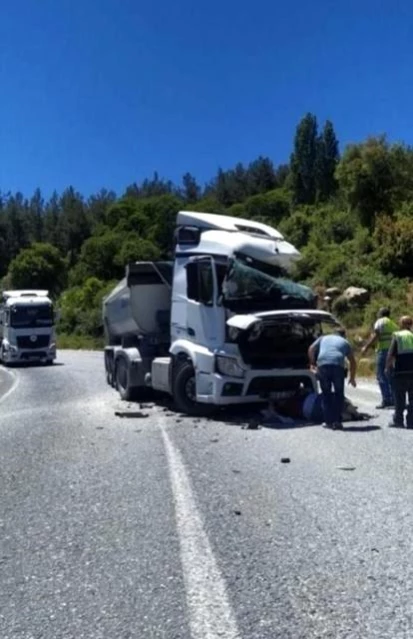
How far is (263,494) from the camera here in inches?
338

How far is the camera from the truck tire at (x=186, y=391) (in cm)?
1562

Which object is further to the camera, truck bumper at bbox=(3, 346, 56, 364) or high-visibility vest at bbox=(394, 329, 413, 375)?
truck bumper at bbox=(3, 346, 56, 364)

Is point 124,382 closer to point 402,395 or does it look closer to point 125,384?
point 125,384

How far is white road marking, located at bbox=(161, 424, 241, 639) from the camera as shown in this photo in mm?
4957

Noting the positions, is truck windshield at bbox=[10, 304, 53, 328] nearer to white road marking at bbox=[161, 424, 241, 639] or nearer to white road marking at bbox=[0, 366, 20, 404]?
white road marking at bbox=[0, 366, 20, 404]

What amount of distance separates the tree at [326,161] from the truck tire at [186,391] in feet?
284

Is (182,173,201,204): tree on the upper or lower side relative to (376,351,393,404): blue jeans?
upper

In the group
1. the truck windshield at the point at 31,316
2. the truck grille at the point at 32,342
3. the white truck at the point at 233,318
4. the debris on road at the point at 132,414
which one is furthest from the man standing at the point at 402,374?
the truck grille at the point at 32,342

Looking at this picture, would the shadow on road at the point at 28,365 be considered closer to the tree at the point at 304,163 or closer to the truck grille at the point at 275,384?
the truck grille at the point at 275,384

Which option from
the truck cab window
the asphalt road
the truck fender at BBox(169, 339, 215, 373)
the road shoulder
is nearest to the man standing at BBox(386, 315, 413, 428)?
the asphalt road

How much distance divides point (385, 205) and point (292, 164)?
6229cm

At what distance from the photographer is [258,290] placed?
14.9m

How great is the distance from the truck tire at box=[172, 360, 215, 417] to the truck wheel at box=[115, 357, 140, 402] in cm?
263

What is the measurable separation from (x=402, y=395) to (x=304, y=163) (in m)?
99.5
